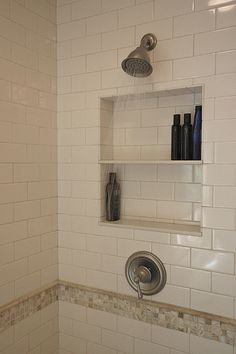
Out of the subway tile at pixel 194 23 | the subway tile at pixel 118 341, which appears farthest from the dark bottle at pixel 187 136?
the subway tile at pixel 118 341

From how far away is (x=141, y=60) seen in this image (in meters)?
1.33

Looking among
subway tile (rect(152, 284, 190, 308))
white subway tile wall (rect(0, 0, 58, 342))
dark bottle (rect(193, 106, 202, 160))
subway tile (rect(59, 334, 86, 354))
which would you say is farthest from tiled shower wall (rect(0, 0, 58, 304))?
dark bottle (rect(193, 106, 202, 160))

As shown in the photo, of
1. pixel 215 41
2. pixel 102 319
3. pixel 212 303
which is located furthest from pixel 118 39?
pixel 102 319

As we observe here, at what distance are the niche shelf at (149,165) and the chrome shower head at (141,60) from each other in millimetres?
167

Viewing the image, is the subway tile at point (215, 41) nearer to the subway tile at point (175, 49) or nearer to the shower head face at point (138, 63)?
the subway tile at point (175, 49)

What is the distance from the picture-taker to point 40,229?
1707 millimetres

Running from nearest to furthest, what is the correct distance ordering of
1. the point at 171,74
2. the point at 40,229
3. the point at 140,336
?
the point at 171,74
the point at 140,336
the point at 40,229

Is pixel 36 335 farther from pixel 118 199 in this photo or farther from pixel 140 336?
pixel 118 199

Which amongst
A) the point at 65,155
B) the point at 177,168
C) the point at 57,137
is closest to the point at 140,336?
the point at 177,168

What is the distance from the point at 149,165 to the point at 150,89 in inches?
16.3

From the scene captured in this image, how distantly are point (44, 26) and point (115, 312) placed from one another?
5.28ft

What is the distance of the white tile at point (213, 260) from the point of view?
1.38 m

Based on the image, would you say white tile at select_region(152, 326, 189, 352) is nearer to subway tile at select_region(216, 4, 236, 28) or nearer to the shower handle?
the shower handle

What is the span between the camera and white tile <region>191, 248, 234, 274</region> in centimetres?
138
